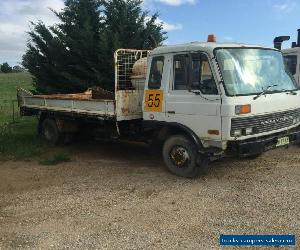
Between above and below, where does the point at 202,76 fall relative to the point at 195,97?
above

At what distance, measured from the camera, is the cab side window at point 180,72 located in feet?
24.2

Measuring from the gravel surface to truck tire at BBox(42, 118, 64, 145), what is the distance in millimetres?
1645

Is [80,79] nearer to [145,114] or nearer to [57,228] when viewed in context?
[145,114]

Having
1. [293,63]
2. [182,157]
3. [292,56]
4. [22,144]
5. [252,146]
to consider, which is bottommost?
[22,144]

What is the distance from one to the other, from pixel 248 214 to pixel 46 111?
21.0ft

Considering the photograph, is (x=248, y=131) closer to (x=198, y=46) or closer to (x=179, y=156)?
(x=179, y=156)

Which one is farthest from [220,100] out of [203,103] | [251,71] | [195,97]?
[251,71]

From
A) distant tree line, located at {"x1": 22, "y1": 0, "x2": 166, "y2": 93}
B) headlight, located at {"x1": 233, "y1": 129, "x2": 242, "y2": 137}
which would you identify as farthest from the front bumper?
distant tree line, located at {"x1": 22, "y1": 0, "x2": 166, "y2": 93}

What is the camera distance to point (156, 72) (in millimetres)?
7883

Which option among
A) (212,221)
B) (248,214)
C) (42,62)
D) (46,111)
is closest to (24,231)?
(212,221)

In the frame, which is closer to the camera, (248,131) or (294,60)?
(248,131)

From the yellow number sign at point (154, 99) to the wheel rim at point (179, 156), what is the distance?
776 mm

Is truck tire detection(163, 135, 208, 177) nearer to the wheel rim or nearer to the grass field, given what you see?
the wheel rim

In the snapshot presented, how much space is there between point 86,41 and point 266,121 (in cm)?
791
